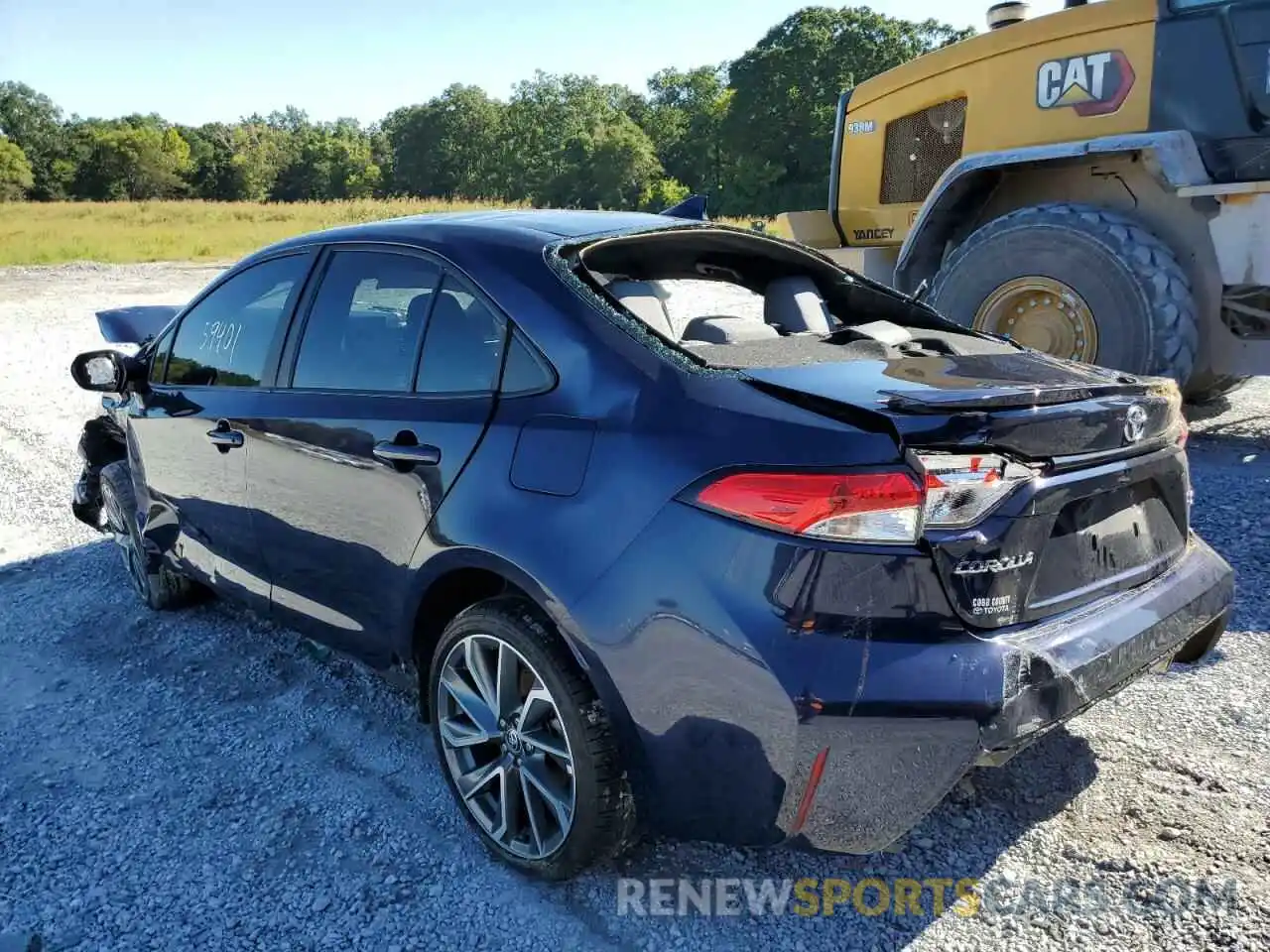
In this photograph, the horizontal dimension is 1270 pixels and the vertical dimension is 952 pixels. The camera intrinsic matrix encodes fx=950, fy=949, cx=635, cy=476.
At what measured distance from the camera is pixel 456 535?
2.49 metres

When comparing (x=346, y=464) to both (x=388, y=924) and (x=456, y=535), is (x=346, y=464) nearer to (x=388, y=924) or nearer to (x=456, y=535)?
→ (x=456, y=535)

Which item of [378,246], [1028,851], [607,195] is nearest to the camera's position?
[1028,851]

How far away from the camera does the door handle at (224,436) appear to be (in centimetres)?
337

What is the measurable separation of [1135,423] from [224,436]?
9.58 ft

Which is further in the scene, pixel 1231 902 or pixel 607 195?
pixel 607 195

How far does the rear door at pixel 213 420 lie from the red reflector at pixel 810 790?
2.16 meters

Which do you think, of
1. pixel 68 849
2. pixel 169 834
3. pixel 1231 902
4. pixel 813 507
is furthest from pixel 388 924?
pixel 1231 902

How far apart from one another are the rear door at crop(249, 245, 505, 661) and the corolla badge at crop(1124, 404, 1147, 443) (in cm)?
160

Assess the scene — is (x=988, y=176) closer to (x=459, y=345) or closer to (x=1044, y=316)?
(x=1044, y=316)

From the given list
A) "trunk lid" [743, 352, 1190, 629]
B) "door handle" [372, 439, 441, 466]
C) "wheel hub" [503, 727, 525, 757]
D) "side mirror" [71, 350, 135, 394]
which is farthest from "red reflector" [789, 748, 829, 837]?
"side mirror" [71, 350, 135, 394]

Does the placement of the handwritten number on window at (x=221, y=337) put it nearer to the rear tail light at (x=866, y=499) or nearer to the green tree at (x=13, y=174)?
the rear tail light at (x=866, y=499)

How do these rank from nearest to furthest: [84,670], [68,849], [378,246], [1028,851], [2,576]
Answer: [1028,851], [68,849], [378,246], [84,670], [2,576]

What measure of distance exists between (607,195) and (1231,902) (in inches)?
2737

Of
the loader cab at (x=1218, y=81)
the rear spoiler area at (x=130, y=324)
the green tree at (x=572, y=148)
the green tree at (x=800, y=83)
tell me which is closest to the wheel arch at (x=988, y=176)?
the loader cab at (x=1218, y=81)
